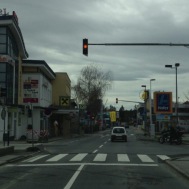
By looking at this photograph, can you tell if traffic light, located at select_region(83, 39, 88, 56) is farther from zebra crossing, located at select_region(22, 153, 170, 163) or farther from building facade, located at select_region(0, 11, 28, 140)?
Result: building facade, located at select_region(0, 11, 28, 140)

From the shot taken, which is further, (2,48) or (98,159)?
(2,48)

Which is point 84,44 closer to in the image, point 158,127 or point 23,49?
point 23,49

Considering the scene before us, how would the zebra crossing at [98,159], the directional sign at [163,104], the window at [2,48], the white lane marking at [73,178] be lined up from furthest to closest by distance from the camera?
the directional sign at [163,104] → the window at [2,48] → the zebra crossing at [98,159] → the white lane marking at [73,178]

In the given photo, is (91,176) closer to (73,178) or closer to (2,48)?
(73,178)

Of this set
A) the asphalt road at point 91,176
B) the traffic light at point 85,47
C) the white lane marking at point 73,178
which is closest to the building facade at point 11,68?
the traffic light at point 85,47

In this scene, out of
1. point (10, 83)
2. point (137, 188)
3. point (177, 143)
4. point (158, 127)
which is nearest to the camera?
point (137, 188)

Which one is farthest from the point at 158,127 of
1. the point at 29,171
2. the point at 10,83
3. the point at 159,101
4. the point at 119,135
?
the point at 29,171

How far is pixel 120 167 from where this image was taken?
16.8 metres

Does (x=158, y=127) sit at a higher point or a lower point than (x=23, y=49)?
lower

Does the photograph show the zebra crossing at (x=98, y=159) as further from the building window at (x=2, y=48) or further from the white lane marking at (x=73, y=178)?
the building window at (x=2, y=48)

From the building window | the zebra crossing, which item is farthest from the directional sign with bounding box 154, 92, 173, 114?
the zebra crossing

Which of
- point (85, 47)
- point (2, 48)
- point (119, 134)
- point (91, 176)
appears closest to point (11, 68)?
point (2, 48)

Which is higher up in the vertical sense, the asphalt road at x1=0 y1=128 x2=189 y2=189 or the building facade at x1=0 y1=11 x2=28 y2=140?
the building facade at x1=0 y1=11 x2=28 y2=140

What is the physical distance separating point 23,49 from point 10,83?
647 centimetres
